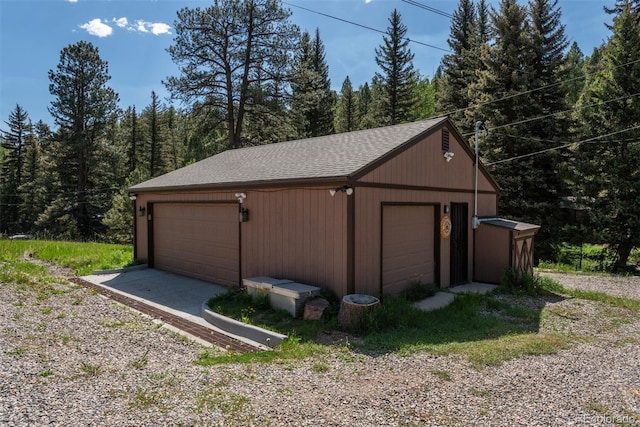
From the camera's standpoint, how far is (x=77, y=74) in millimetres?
24938

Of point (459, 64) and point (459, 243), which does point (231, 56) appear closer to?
point (459, 64)

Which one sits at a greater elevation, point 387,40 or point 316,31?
point 316,31

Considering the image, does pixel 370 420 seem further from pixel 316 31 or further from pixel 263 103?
pixel 316 31

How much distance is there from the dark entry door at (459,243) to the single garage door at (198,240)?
4.88m

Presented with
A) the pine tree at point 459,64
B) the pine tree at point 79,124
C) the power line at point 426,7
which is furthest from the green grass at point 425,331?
the pine tree at point 79,124

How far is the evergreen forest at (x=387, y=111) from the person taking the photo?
45.6 feet

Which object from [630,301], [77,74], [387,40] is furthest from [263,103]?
[630,301]

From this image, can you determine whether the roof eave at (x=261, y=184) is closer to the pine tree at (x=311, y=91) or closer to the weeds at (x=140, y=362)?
the weeds at (x=140, y=362)

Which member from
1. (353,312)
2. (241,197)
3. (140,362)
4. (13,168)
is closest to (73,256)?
(241,197)

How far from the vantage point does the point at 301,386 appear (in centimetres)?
388

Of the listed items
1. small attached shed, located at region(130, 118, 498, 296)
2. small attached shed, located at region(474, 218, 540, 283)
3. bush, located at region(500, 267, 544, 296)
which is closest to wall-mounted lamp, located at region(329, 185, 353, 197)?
small attached shed, located at region(130, 118, 498, 296)

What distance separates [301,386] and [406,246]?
4.51m

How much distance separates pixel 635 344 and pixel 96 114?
94.5 feet

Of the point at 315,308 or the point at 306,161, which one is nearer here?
the point at 315,308
